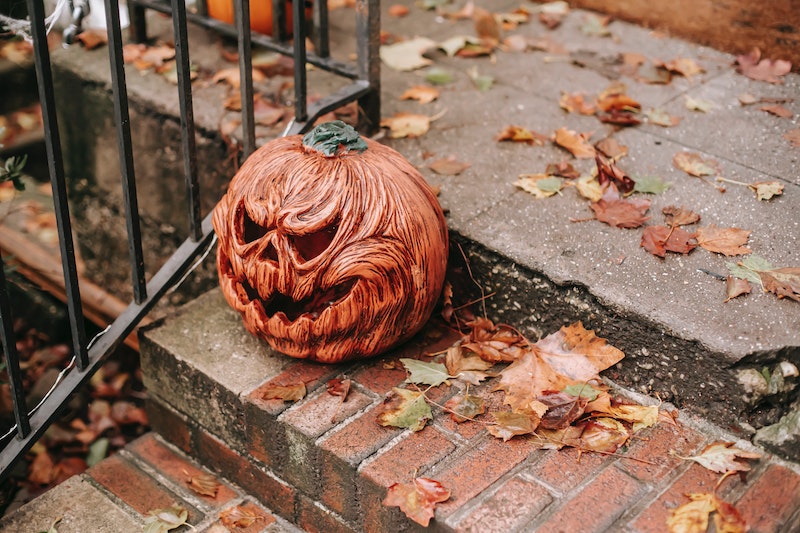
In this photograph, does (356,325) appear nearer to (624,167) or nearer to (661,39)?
(624,167)

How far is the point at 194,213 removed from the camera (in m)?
2.35

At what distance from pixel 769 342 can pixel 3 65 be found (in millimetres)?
4081

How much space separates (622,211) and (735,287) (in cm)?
42

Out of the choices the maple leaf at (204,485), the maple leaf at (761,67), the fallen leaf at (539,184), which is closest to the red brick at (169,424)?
the maple leaf at (204,485)

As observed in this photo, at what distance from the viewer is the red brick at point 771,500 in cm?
175

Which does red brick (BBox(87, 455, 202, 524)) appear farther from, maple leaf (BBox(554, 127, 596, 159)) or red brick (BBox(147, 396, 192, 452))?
maple leaf (BBox(554, 127, 596, 159))

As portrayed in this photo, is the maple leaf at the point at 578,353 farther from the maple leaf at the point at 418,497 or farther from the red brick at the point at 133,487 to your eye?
the red brick at the point at 133,487

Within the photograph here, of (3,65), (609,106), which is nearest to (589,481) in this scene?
(609,106)

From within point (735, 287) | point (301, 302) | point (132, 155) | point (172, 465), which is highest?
point (132, 155)

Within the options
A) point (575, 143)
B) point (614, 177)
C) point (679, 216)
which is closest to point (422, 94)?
point (575, 143)

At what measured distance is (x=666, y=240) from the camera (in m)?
2.25

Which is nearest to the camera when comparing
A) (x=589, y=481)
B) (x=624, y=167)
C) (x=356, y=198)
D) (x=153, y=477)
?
(x=589, y=481)

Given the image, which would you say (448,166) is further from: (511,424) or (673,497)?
(673,497)

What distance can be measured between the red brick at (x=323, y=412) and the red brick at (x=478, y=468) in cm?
31
